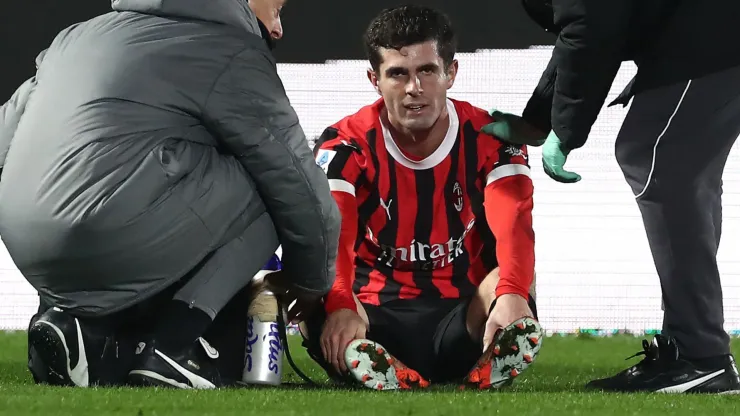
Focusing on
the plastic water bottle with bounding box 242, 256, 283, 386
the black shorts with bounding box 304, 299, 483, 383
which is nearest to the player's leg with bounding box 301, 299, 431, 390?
the black shorts with bounding box 304, 299, 483, 383

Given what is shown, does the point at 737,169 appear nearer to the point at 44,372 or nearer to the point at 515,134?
the point at 515,134

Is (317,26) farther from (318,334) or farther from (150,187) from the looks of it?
(150,187)

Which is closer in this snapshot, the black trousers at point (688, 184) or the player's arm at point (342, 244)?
the black trousers at point (688, 184)

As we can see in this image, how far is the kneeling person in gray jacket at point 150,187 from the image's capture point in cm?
189

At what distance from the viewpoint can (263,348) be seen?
2158 mm

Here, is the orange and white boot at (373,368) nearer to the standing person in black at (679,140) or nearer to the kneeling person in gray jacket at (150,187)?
the kneeling person in gray jacket at (150,187)

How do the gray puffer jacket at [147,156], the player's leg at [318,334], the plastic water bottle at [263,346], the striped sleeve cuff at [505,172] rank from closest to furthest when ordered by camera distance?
the gray puffer jacket at [147,156], the plastic water bottle at [263,346], the player's leg at [318,334], the striped sleeve cuff at [505,172]

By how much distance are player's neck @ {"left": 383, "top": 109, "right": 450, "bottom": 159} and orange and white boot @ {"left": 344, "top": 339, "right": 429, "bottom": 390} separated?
19.1 inches

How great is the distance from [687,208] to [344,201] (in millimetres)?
660

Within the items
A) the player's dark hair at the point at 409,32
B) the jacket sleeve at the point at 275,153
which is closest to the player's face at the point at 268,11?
the player's dark hair at the point at 409,32

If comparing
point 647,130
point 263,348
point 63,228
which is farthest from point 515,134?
point 63,228

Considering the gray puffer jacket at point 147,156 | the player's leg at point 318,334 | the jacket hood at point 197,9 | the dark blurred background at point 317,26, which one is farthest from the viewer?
the dark blurred background at point 317,26

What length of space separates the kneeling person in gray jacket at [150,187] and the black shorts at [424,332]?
1.46 feet

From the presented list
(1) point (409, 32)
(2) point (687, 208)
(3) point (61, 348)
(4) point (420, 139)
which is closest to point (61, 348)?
(3) point (61, 348)
